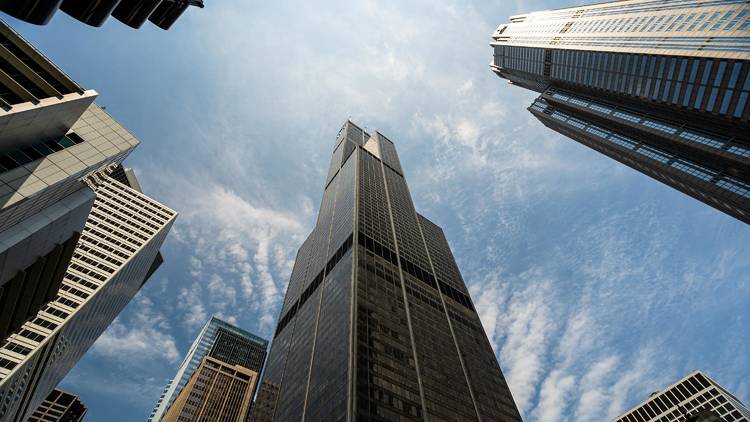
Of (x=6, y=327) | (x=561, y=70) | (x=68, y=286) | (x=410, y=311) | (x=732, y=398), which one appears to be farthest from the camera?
(x=561, y=70)

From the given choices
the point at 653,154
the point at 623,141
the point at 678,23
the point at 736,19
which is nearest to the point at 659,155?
the point at 653,154

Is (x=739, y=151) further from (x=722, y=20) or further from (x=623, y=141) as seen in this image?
(x=623, y=141)

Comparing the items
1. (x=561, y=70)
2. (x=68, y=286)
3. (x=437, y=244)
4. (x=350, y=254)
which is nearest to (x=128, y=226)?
(x=68, y=286)

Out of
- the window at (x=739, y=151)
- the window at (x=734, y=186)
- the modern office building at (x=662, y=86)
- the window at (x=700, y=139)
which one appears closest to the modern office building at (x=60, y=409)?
the modern office building at (x=662, y=86)

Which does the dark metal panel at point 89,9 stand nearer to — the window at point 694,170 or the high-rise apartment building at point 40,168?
the high-rise apartment building at point 40,168

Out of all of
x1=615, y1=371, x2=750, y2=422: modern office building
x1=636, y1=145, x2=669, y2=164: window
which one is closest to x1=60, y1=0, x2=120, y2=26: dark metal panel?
x1=636, y1=145, x2=669, y2=164: window

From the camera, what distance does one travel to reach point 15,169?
2450 cm

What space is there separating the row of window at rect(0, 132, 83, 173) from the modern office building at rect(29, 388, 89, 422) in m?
173

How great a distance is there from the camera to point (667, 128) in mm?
96688

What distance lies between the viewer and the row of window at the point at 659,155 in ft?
269

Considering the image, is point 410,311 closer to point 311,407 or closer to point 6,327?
point 311,407

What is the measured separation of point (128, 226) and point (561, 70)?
142 m

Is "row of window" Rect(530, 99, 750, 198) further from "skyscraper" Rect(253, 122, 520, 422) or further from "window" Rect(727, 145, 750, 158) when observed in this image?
"skyscraper" Rect(253, 122, 520, 422)

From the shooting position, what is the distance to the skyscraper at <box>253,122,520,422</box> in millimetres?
64438
